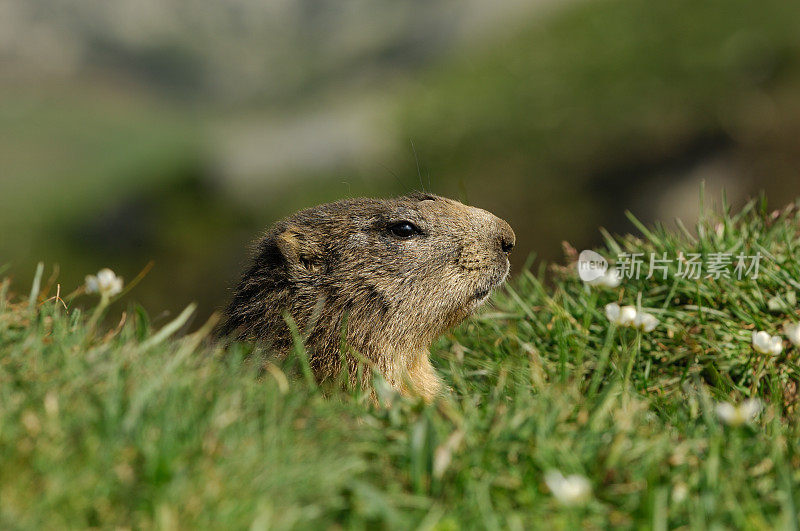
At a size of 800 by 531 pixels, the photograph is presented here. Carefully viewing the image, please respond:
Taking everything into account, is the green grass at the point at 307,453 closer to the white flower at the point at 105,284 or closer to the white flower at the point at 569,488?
the white flower at the point at 569,488

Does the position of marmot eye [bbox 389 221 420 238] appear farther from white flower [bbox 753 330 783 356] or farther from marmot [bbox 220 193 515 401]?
white flower [bbox 753 330 783 356]

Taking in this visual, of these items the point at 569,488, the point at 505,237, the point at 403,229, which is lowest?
the point at 569,488

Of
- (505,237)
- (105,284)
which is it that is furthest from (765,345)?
(105,284)

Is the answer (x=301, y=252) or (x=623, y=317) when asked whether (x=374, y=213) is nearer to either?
(x=301, y=252)

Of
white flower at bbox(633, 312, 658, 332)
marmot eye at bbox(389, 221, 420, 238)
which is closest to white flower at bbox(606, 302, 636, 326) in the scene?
white flower at bbox(633, 312, 658, 332)

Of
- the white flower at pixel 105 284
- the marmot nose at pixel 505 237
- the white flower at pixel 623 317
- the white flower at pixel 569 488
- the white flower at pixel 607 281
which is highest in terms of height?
the white flower at pixel 105 284

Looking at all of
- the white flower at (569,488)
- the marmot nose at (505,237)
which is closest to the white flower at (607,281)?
the marmot nose at (505,237)

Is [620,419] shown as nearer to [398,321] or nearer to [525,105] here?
[398,321]
